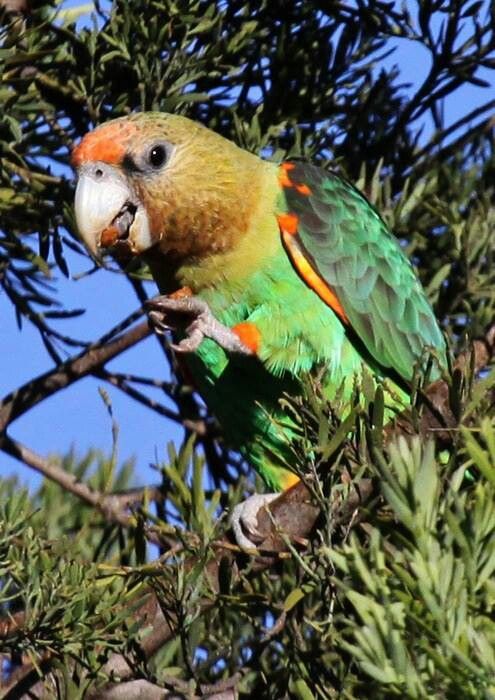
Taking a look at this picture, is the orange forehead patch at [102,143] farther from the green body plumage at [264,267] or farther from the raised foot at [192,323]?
the raised foot at [192,323]

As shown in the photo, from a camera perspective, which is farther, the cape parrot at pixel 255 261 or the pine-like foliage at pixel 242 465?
the cape parrot at pixel 255 261

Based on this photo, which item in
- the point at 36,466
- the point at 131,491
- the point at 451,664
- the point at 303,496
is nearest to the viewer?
the point at 451,664

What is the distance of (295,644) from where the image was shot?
1.55 m

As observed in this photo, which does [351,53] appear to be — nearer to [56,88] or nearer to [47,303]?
[56,88]

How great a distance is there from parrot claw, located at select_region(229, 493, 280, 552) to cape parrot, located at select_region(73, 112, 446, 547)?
18 centimetres

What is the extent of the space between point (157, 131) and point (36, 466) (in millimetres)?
808

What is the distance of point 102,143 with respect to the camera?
2.54 meters

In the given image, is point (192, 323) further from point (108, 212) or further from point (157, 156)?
point (157, 156)

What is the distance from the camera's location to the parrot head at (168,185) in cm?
258

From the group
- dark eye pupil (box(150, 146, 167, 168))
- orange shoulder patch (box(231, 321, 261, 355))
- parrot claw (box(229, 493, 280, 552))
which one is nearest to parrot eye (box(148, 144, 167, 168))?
dark eye pupil (box(150, 146, 167, 168))

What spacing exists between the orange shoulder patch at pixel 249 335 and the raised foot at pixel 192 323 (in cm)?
6

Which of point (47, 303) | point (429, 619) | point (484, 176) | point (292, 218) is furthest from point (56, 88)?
point (429, 619)

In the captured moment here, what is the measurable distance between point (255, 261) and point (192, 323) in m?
0.42

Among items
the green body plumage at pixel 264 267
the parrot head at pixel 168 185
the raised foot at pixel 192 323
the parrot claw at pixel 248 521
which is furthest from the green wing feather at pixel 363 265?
the parrot claw at pixel 248 521
